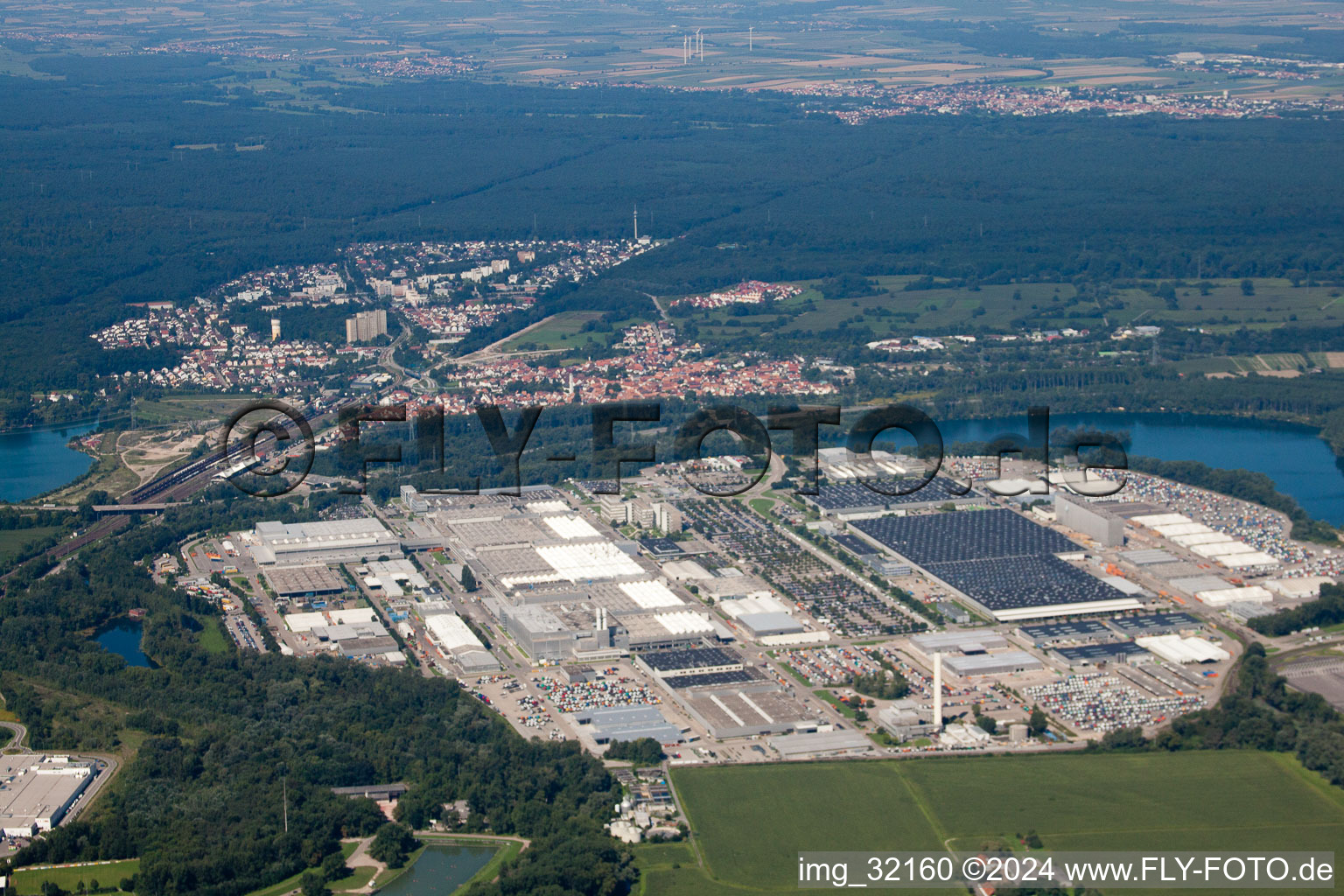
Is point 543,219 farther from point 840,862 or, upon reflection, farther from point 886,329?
point 840,862

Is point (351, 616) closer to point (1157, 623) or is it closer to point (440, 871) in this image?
point (440, 871)

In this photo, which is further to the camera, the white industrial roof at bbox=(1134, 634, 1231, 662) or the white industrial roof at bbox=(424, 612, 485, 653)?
the white industrial roof at bbox=(424, 612, 485, 653)

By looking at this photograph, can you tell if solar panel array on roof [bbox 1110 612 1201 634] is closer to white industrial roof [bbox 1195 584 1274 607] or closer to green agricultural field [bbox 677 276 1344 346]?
white industrial roof [bbox 1195 584 1274 607]

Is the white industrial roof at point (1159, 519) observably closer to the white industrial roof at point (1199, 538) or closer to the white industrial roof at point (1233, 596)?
the white industrial roof at point (1199, 538)

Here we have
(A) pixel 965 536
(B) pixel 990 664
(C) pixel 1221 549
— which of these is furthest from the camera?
(A) pixel 965 536

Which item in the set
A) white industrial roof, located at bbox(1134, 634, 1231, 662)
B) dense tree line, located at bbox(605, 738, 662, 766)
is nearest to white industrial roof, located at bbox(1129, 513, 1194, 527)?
white industrial roof, located at bbox(1134, 634, 1231, 662)

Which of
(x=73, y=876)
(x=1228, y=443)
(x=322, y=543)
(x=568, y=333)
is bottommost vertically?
(x=1228, y=443)

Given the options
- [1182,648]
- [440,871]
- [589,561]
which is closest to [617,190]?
[589,561]

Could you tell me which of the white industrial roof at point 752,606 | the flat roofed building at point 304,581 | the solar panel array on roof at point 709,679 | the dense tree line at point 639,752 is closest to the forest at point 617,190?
the flat roofed building at point 304,581
